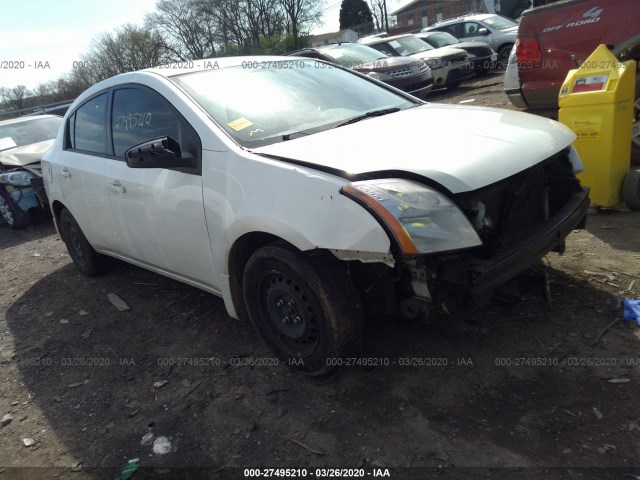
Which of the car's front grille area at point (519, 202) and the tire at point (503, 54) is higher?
the tire at point (503, 54)

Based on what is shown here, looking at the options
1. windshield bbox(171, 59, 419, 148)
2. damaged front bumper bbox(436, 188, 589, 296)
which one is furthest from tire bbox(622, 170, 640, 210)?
windshield bbox(171, 59, 419, 148)

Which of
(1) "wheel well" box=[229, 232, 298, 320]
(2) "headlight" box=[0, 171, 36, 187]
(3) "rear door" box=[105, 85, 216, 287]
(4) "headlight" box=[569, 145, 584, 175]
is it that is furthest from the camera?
(2) "headlight" box=[0, 171, 36, 187]

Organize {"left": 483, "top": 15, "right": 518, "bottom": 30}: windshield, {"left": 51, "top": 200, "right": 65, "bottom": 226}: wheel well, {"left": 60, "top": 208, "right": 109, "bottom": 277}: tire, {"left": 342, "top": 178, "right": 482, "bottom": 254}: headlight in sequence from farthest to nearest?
{"left": 483, "top": 15, "right": 518, "bottom": 30}: windshield → {"left": 51, "top": 200, "right": 65, "bottom": 226}: wheel well → {"left": 60, "top": 208, "right": 109, "bottom": 277}: tire → {"left": 342, "top": 178, "right": 482, "bottom": 254}: headlight

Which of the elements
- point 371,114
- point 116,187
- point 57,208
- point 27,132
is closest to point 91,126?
point 116,187

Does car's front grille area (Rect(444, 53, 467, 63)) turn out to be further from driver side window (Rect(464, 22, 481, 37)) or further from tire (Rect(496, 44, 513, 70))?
driver side window (Rect(464, 22, 481, 37))

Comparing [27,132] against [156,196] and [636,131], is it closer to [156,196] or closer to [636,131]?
[156,196]

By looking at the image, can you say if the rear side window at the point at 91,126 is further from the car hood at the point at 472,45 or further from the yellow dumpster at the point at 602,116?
the car hood at the point at 472,45

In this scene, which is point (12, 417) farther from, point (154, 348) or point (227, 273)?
point (227, 273)

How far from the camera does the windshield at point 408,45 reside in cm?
1374

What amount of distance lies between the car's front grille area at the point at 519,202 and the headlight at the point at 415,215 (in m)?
0.16

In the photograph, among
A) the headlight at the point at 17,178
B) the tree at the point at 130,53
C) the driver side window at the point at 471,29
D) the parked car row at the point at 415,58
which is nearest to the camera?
the headlight at the point at 17,178

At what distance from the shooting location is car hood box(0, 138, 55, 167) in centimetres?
774

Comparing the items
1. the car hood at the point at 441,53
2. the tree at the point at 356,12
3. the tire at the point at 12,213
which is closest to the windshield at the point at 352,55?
the car hood at the point at 441,53

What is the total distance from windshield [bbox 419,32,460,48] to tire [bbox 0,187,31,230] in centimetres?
1200
